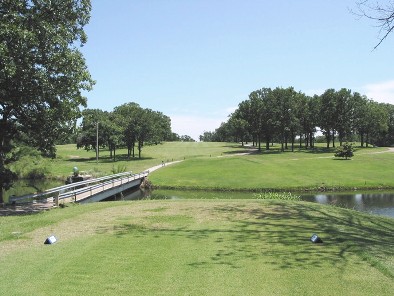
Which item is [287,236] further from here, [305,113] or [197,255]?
[305,113]

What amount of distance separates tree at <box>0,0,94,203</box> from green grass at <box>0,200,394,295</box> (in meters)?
6.97

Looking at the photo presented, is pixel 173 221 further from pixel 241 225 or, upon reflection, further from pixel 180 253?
pixel 180 253

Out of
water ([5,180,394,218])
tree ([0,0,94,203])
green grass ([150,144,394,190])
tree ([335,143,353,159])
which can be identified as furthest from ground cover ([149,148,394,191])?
tree ([0,0,94,203])

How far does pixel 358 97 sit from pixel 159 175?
70931 mm

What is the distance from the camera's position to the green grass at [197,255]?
7.57m

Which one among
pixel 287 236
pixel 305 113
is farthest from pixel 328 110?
pixel 287 236

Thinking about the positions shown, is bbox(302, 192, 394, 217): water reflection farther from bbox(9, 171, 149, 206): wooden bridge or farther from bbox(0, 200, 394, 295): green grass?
bbox(0, 200, 394, 295): green grass

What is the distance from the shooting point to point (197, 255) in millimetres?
9531

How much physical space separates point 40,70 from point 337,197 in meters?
34.7

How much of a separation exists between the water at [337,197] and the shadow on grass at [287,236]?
2104 centimetres

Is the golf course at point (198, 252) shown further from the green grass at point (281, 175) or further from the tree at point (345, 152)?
the tree at point (345, 152)

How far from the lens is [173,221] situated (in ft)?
46.7

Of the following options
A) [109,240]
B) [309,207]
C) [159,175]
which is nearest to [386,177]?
[159,175]

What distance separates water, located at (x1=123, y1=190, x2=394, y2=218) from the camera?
36250 millimetres
